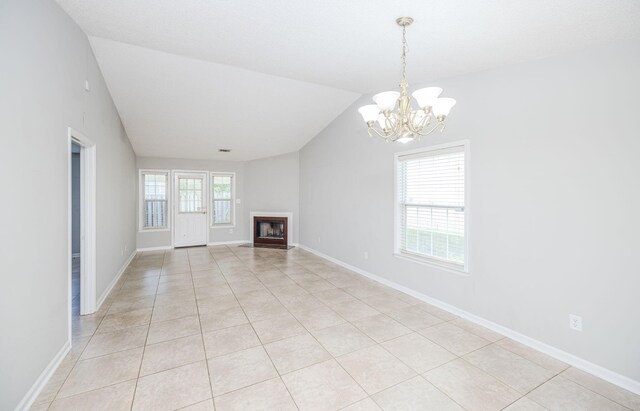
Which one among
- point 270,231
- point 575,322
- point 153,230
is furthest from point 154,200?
point 575,322

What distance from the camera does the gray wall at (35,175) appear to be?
1649 mm

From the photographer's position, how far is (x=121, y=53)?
3.21 meters

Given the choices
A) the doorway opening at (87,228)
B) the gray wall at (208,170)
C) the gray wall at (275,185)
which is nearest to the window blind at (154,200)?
the gray wall at (208,170)

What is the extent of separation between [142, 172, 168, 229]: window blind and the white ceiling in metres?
2.44

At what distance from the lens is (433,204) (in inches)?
144

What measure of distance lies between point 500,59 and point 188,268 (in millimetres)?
5692

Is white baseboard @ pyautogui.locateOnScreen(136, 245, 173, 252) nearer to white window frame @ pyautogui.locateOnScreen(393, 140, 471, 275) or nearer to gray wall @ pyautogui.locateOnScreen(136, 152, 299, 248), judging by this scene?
gray wall @ pyautogui.locateOnScreen(136, 152, 299, 248)

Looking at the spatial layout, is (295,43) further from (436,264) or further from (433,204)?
(436,264)

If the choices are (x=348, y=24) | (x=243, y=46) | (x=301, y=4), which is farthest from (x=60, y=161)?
(x=348, y=24)

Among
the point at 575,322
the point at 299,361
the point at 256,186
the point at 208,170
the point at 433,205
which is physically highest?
the point at 208,170

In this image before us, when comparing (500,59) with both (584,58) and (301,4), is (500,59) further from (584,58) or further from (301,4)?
(301,4)

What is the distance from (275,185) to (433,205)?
5.03m

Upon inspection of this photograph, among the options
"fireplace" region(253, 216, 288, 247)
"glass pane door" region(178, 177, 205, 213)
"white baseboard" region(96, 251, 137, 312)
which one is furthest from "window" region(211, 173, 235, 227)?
"white baseboard" region(96, 251, 137, 312)

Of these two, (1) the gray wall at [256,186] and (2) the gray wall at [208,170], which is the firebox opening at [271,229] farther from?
(2) the gray wall at [208,170]
